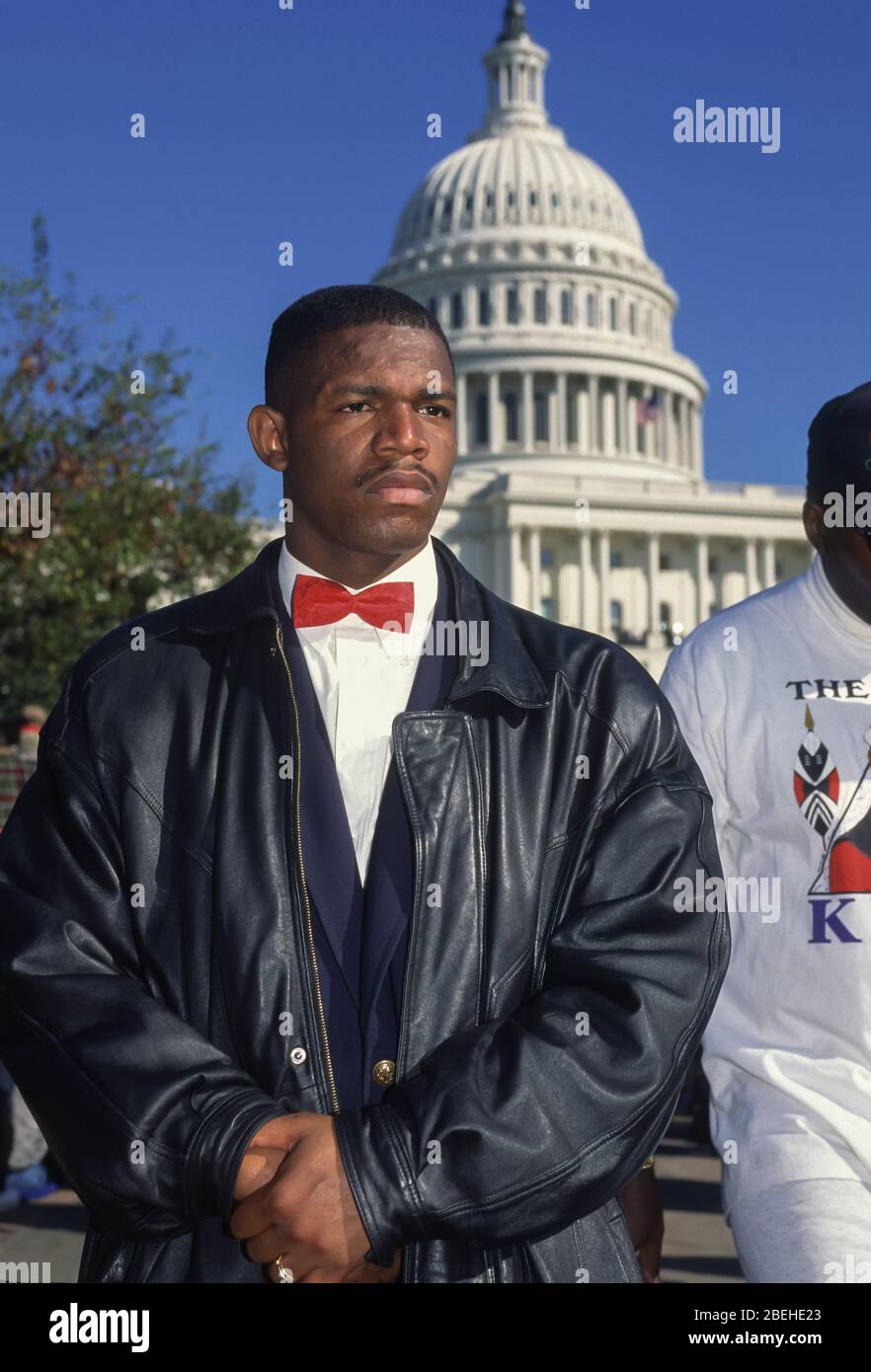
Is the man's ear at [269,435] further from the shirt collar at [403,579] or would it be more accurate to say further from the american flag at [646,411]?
the american flag at [646,411]

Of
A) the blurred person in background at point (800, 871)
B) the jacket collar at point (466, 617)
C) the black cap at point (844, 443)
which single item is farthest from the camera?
the black cap at point (844, 443)

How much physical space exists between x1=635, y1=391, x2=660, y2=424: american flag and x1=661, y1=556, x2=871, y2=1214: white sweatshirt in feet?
261

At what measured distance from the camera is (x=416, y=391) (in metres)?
2.70

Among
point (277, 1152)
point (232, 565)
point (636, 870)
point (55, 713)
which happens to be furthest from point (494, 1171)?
point (232, 565)

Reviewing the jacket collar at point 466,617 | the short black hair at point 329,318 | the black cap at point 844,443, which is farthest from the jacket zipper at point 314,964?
the black cap at point 844,443

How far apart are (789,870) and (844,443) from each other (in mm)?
842

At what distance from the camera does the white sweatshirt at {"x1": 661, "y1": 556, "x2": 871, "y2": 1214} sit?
10.3 feet

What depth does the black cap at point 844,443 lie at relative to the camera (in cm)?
347

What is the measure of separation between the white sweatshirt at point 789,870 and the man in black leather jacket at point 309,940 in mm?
684

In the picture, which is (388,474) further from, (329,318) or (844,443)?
(844,443)

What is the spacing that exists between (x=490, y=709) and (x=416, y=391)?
1.61 ft

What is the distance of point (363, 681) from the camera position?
2.76 metres
